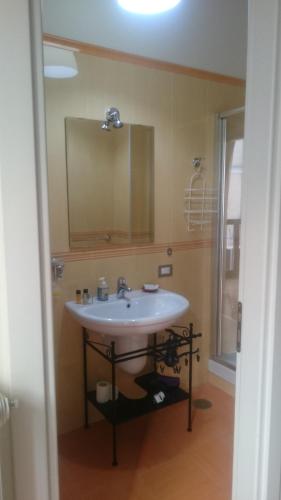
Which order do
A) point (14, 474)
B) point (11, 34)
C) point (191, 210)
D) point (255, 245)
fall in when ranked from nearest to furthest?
point (11, 34)
point (14, 474)
point (255, 245)
point (191, 210)

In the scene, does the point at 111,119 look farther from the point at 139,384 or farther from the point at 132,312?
the point at 139,384

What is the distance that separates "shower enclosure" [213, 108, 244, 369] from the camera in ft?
8.82

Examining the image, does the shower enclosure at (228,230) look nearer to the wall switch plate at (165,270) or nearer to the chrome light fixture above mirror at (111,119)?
the wall switch plate at (165,270)

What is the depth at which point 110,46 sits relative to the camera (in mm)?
2154

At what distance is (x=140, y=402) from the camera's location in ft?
7.36

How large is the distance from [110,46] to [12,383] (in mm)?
2001

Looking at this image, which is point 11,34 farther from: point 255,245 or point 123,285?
point 123,285

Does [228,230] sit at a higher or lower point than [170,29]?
lower

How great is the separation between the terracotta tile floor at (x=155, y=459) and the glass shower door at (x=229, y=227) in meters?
0.55

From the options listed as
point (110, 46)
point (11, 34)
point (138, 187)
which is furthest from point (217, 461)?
point (110, 46)

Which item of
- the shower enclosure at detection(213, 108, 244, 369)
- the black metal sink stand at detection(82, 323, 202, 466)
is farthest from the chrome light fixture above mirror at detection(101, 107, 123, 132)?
the black metal sink stand at detection(82, 323, 202, 466)

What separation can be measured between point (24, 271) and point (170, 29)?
7.28ft

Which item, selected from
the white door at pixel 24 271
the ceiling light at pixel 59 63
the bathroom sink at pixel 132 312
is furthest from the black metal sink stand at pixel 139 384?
the ceiling light at pixel 59 63

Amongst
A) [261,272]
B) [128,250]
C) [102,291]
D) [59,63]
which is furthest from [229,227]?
[261,272]
